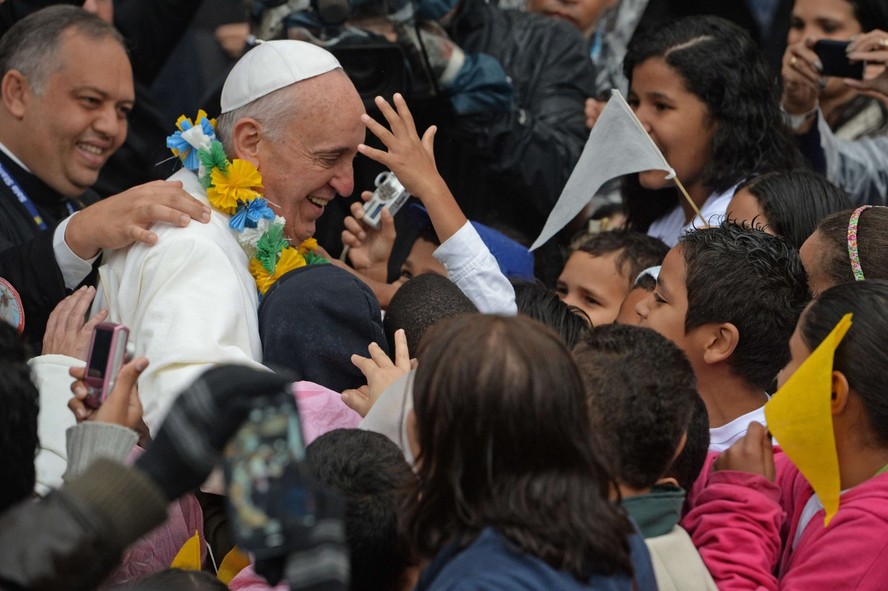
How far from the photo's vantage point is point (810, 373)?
2.76 m

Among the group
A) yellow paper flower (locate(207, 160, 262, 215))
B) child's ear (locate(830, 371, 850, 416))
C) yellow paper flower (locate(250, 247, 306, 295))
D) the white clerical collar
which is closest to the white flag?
yellow paper flower (locate(250, 247, 306, 295))

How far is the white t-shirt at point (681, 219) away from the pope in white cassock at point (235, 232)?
4.70 ft

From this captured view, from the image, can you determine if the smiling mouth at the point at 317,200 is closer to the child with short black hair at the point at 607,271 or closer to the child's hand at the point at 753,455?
the child with short black hair at the point at 607,271

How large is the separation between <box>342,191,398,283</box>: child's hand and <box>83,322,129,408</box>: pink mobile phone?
6.13ft

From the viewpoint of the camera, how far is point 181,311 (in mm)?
3551

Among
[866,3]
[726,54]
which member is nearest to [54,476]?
[726,54]

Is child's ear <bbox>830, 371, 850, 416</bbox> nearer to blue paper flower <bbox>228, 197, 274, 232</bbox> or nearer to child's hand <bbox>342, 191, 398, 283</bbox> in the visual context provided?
blue paper flower <bbox>228, 197, 274, 232</bbox>

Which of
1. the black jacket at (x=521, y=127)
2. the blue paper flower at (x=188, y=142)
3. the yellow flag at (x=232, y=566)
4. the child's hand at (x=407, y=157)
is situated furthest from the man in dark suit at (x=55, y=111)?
the yellow flag at (x=232, y=566)

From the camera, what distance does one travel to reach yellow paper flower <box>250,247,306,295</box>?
12.8 feet

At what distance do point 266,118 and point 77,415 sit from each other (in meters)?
1.50

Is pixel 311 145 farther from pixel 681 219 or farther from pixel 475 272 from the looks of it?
pixel 681 219

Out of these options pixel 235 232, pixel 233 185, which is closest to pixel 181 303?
pixel 235 232

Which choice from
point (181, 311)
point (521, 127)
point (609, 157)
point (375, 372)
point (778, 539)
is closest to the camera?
point (778, 539)

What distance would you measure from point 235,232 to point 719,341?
4.92 feet
